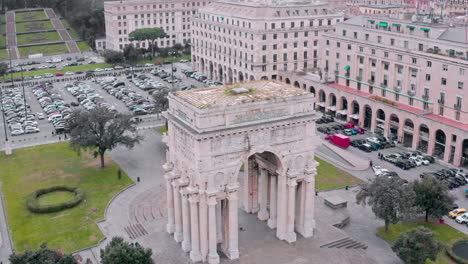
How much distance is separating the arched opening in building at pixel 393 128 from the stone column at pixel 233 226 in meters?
57.5

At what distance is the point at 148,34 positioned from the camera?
190 m

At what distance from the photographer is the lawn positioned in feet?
236

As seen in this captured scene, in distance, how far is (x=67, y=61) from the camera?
647 feet

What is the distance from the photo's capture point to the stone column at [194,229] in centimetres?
6054

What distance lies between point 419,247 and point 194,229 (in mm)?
26788

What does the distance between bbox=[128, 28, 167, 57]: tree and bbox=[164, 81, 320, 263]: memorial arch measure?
128 m

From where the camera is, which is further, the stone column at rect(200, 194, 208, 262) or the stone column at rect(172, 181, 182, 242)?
the stone column at rect(172, 181, 182, 242)

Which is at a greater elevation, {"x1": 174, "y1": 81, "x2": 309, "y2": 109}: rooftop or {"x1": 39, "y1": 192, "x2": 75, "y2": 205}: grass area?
{"x1": 174, "y1": 81, "x2": 309, "y2": 109}: rooftop

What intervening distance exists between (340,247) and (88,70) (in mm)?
132193

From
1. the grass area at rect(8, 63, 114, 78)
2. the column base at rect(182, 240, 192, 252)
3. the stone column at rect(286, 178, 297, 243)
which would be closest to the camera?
the stone column at rect(286, 178, 297, 243)

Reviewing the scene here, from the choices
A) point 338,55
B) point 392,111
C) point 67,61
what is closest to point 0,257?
point 392,111

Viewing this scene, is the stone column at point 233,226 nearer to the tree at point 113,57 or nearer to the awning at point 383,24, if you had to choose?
the awning at point 383,24

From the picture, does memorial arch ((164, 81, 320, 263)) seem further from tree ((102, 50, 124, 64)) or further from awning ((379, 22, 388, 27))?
tree ((102, 50, 124, 64))

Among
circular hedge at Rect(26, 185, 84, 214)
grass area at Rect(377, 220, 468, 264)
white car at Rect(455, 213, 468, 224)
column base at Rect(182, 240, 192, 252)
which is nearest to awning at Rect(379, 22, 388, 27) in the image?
white car at Rect(455, 213, 468, 224)
